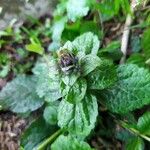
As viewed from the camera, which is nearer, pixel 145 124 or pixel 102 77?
pixel 102 77

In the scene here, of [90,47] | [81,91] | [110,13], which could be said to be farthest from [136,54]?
[81,91]

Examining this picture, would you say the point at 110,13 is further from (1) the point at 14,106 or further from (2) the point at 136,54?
(1) the point at 14,106

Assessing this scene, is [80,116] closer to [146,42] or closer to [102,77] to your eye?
[102,77]

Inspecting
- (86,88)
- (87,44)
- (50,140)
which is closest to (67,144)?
(50,140)

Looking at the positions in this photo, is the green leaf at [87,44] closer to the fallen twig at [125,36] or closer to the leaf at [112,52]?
the leaf at [112,52]

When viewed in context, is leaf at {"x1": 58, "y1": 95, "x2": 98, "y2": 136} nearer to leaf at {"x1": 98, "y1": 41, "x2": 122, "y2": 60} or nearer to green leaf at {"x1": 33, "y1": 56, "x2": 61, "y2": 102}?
green leaf at {"x1": 33, "y1": 56, "x2": 61, "y2": 102}
